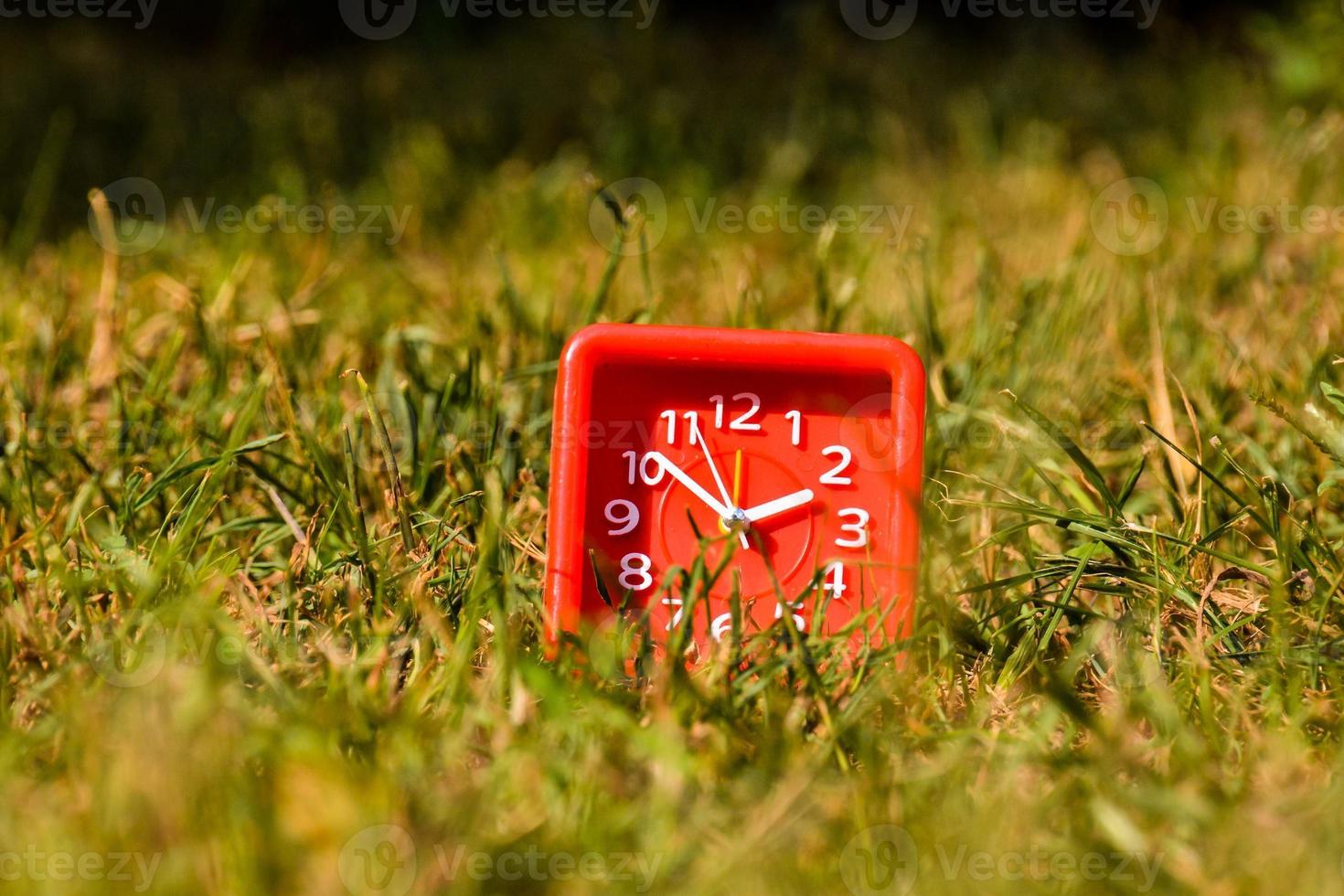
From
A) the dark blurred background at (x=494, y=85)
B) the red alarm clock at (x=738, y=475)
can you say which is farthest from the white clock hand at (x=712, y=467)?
the dark blurred background at (x=494, y=85)

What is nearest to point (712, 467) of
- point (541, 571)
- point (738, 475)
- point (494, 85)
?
point (738, 475)

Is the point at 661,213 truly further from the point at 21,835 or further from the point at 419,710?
the point at 21,835

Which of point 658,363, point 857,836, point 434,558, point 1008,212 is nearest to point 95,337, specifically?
point 434,558

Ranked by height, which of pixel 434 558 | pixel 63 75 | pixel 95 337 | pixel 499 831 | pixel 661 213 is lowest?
pixel 499 831

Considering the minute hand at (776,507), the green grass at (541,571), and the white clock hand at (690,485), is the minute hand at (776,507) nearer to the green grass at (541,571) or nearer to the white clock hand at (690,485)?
the white clock hand at (690,485)

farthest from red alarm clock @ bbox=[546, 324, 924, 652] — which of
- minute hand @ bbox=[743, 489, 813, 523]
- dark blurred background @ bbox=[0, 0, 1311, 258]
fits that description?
dark blurred background @ bbox=[0, 0, 1311, 258]
